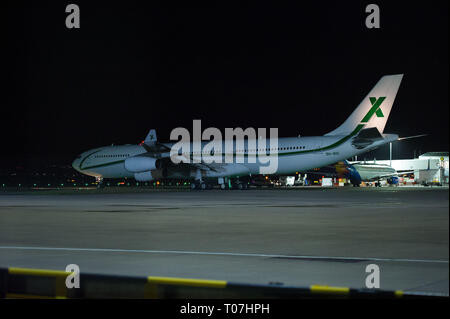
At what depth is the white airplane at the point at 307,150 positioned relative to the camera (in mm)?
60125

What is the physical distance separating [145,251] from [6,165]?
131m

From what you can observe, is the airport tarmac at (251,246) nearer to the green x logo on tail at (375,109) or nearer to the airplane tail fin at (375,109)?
the airplane tail fin at (375,109)

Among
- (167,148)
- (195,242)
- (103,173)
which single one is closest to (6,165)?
(103,173)

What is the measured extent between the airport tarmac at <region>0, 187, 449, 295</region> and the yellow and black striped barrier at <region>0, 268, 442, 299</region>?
76.2 inches

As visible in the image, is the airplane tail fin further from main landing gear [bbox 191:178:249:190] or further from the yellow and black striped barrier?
the yellow and black striped barrier

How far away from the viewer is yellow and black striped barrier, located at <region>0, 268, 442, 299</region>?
7449 mm

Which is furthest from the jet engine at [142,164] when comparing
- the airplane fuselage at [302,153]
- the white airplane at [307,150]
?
the airplane fuselage at [302,153]

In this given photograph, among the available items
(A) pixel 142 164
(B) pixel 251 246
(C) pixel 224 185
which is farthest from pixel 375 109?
(B) pixel 251 246

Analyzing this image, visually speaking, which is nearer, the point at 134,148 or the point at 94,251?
the point at 94,251

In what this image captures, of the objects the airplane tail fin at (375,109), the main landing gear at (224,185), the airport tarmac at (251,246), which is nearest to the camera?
the airport tarmac at (251,246)

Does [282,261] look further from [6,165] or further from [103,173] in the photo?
[6,165]

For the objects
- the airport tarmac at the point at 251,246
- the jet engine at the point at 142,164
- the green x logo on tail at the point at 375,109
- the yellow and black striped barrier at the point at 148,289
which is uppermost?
the green x logo on tail at the point at 375,109

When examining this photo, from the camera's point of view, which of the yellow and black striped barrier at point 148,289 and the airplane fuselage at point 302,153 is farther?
the airplane fuselage at point 302,153

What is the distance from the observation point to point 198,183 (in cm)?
6794
